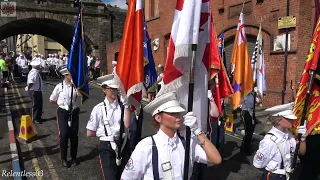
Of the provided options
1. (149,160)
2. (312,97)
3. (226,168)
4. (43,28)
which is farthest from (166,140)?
(43,28)

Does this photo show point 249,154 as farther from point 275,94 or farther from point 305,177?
point 275,94

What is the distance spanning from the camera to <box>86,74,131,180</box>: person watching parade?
4.28 meters

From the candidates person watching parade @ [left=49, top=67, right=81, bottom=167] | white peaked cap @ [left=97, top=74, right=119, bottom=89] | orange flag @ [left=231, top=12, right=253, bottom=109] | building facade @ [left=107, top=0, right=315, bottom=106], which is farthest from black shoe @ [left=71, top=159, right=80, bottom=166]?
building facade @ [left=107, top=0, right=315, bottom=106]

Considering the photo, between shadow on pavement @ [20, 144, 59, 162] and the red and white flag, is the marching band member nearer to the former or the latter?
the red and white flag

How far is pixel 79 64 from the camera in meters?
6.18

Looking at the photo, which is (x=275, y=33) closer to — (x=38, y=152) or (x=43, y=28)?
(x=38, y=152)

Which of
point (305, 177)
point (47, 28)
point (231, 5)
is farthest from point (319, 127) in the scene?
point (47, 28)

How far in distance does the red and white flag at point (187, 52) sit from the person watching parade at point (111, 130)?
1.31 m

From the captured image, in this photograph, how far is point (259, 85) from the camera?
7945mm

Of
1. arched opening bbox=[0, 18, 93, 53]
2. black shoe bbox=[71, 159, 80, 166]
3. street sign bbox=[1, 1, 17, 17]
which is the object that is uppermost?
street sign bbox=[1, 1, 17, 17]

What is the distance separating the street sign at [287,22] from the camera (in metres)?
11.2

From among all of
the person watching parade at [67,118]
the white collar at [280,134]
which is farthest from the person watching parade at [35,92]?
the white collar at [280,134]

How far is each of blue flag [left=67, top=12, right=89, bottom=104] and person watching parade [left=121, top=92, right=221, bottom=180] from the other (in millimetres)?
3735

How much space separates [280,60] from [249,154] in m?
6.27
